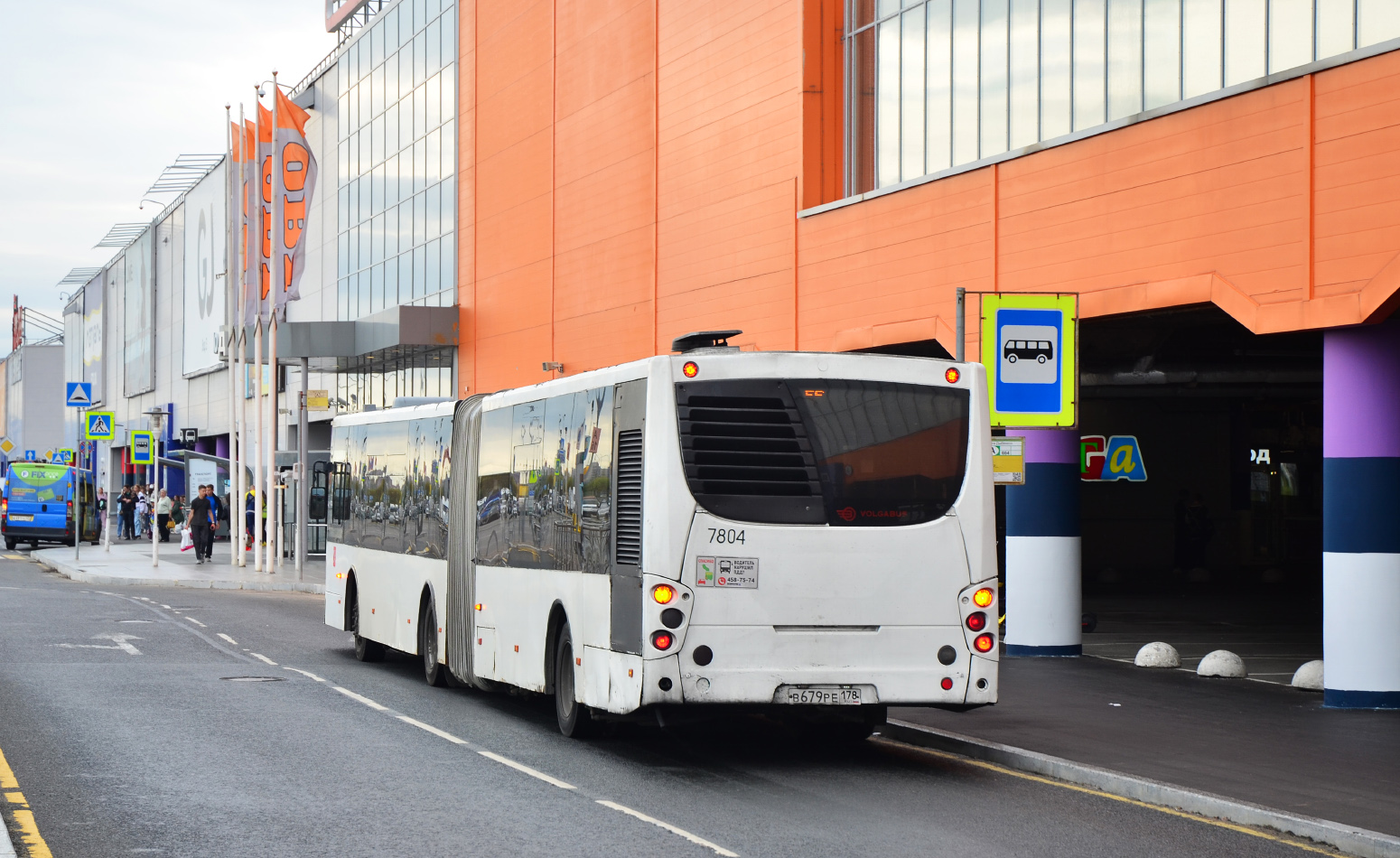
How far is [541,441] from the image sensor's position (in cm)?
1430

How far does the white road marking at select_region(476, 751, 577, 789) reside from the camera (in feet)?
35.8

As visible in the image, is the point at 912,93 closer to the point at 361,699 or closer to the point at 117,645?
the point at 361,699

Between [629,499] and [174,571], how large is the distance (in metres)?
30.8

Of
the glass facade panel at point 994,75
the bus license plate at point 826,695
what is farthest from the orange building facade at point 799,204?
the bus license plate at point 826,695

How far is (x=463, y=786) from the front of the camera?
35.4 feet

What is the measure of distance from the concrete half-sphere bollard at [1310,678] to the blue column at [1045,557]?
3660 mm

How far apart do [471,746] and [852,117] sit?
15743mm

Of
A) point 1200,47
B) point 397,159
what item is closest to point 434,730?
point 1200,47

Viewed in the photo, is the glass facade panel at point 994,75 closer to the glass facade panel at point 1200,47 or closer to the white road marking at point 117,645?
the glass facade panel at point 1200,47

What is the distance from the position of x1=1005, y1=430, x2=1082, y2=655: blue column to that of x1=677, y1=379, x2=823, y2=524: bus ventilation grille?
30.4 feet

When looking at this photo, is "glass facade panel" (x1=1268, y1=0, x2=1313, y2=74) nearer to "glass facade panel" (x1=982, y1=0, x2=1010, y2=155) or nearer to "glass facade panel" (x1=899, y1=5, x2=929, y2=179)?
"glass facade panel" (x1=982, y1=0, x2=1010, y2=155)

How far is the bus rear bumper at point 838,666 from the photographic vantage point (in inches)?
455

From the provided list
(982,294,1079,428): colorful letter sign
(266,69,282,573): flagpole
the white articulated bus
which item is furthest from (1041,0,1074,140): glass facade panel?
(266,69,282,573): flagpole

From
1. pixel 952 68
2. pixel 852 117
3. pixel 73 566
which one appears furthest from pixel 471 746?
pixel 73 566
